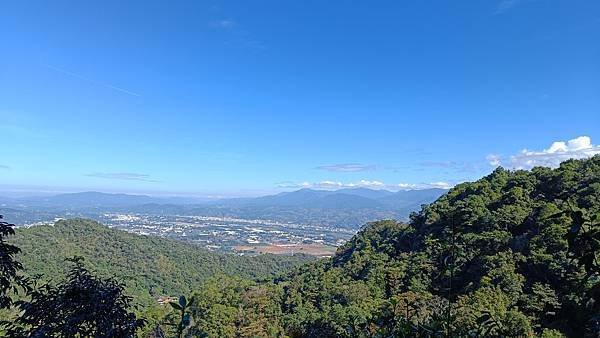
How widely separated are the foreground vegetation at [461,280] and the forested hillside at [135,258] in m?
15.9

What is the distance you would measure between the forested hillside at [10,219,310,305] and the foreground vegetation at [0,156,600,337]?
1586cm

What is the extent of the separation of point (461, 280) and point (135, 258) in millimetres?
38258

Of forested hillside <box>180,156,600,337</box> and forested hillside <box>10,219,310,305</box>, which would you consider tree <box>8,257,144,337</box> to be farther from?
forested hillside <box>10,219,310,305</box>

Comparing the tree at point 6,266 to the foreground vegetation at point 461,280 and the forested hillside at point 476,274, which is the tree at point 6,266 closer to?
the foreground vegetation at point 461,280

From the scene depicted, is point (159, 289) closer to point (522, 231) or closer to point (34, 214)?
point (522, 231)

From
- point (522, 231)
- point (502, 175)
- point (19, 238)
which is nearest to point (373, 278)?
point (522, 231)

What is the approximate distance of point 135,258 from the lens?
4359cm

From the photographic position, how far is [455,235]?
115 cm

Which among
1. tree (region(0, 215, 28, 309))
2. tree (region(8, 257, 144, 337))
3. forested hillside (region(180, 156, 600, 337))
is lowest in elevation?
forested hillside (region(180, 156, 600, 337))

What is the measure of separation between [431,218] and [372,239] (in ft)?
24.7

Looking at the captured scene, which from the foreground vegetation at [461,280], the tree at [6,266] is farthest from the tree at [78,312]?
the tree at [6,266]

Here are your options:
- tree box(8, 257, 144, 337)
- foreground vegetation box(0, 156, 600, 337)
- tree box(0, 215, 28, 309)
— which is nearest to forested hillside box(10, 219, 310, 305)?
foreground vegetation box(0, 156, 600, 337)

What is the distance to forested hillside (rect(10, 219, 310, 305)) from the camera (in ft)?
116

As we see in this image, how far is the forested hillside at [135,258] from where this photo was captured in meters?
35.5
